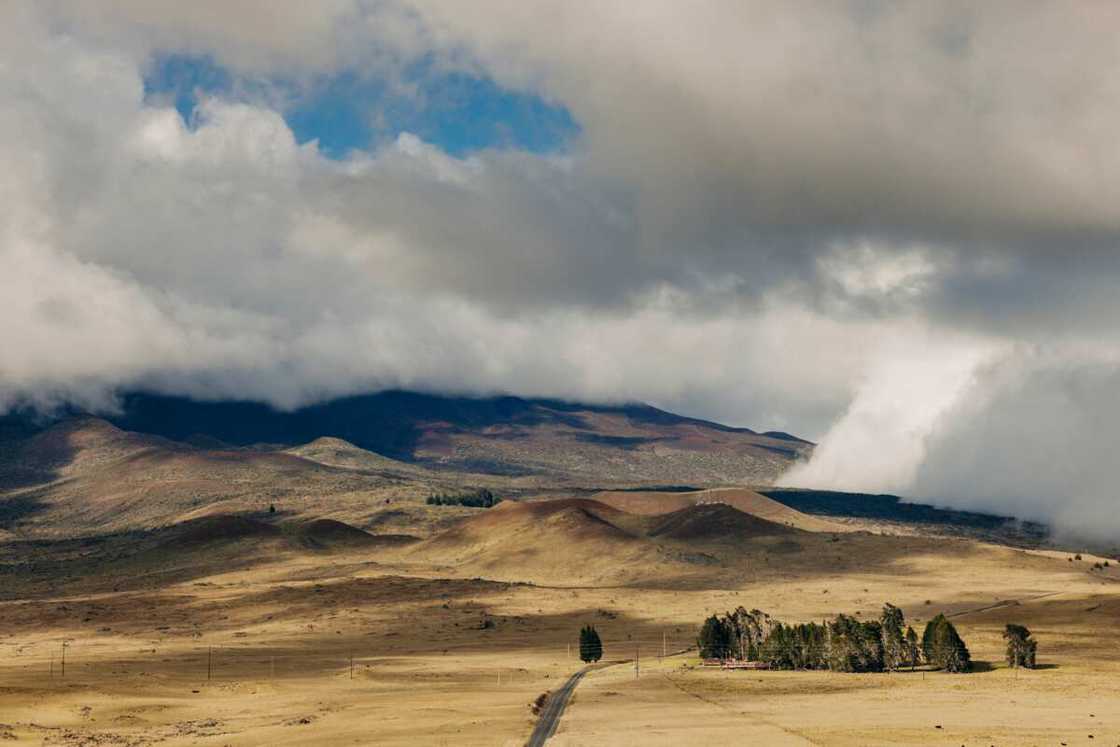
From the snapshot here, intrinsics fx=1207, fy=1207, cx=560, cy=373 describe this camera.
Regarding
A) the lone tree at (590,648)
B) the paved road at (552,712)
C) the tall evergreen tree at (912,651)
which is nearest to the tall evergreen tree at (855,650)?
the tall evergreen tree at (912,651)

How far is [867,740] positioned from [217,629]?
131 meters

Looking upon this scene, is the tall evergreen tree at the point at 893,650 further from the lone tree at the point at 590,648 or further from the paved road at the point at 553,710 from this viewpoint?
the lone tree at the point at 590,648

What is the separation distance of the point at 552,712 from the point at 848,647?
45607 mm

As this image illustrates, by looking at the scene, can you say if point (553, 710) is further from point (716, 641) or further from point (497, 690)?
point (716, 641)

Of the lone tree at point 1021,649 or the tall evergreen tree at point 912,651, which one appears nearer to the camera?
the lone tree at point 1021,649

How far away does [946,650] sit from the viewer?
425 feet

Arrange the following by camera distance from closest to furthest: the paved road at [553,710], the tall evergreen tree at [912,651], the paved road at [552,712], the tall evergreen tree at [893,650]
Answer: the paved road at [552,712] → the paved road at [553,710] → the tall evergreen tree at [893,650] → the tall evergreen tree at [912,651]

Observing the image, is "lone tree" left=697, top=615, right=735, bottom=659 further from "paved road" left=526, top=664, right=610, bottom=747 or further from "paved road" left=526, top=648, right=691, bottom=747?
"paved road" left=526, top=664, right=610, bottom=747

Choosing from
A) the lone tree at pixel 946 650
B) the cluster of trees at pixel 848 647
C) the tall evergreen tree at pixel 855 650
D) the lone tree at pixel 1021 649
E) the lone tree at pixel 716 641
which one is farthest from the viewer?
the lone tree at pixel 716 641

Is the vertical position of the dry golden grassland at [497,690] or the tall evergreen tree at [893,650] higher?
the tall evergreen tree at [893,650]

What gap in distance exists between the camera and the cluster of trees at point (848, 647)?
131375 millimetres

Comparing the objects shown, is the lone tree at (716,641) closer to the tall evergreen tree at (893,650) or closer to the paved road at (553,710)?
the paved road at (553,710)

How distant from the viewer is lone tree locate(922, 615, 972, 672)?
423ft

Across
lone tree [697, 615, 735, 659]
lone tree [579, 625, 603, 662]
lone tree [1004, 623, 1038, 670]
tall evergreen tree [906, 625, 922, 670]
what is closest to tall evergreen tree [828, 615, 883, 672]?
tall evergreen tree [906, 625, 922, 670]
